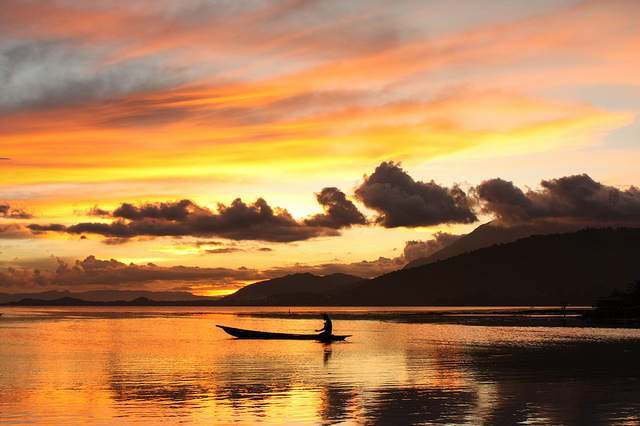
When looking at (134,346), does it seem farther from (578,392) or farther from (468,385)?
(578,392)

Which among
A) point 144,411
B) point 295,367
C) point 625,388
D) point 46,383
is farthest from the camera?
point 295,367

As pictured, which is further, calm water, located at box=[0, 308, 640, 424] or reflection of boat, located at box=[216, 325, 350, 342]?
reflection of boat, located at box=[216, 325, 350, 342]

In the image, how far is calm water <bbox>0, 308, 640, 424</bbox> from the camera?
3753 centimetres

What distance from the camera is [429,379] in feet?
173

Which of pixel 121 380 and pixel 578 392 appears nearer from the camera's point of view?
pixel 578 392

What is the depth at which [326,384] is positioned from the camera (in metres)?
50.7

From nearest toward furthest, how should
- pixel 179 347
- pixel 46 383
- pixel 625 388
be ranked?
pixel 625 388, pixel 46 383, pixel 179 347

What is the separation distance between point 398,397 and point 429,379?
10138 mm

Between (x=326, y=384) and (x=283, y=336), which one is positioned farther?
(x=283, y=336)

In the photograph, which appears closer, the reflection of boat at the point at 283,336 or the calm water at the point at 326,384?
the calm water at the point at 326,384

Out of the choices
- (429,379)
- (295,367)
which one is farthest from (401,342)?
(429,379)

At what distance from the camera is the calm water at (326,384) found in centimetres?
3753

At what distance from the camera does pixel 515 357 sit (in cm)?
7031

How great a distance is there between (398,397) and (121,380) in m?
20.3
